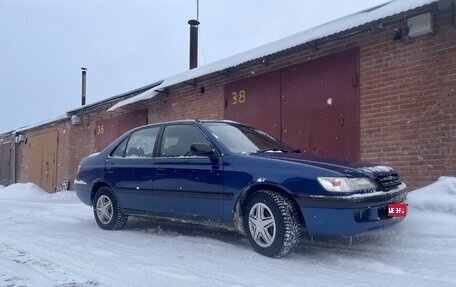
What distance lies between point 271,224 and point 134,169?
2306 mm

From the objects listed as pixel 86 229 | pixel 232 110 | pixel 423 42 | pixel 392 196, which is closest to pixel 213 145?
pixel 392 196

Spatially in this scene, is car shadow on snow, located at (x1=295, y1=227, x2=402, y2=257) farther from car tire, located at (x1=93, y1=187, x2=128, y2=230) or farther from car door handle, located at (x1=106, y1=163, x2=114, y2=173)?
car door handle, located at (x1=106, y1=163, x2=114, y2=173)

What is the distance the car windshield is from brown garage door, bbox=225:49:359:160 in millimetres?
1831

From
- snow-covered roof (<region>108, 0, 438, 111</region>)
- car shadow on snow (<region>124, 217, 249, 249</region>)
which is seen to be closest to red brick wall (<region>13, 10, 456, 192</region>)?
snow-covered roof (<region>108, 0, 438, 111</region>)

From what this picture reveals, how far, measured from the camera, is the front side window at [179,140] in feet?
16.9

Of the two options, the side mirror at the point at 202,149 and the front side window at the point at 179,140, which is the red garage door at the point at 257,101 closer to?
the front side window at the point at 179,140

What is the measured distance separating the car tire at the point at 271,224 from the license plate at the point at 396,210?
0.90m

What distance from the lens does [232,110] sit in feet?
30.1

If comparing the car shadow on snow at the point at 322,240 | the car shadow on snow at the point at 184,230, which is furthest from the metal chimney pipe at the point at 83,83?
the car shadow on snow at the point at 322,240

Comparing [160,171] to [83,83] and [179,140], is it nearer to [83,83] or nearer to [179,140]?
[179,140]

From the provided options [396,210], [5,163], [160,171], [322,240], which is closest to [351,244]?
[322,240]

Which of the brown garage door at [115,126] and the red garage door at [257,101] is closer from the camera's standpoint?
the red garage door at [257,101]

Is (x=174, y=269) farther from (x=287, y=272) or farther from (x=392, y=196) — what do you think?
(x=392, y=196)

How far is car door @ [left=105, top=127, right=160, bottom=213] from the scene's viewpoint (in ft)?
18.0
